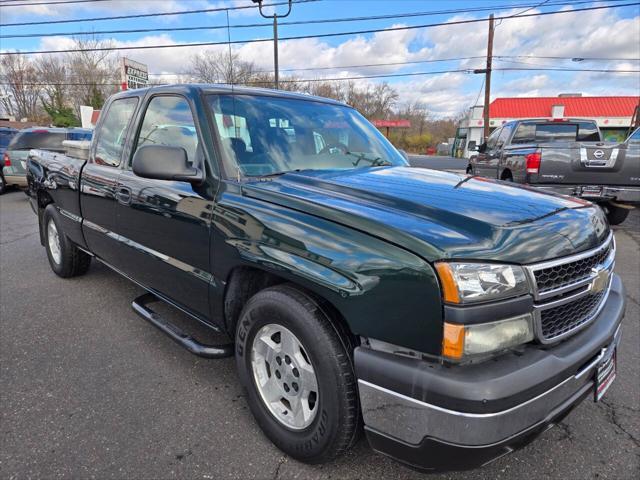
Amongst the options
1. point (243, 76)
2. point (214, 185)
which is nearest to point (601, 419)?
point (214, 185)

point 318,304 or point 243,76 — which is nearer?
point 318,304

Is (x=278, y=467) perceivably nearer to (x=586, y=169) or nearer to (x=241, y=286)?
(x=241, y=286)

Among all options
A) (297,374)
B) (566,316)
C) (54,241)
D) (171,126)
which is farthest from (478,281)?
(54,241)

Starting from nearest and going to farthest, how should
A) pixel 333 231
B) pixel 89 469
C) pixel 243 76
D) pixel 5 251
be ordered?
pixel 333 231 → pixel 89 469 → pixel 5 251 → pixel 243 76

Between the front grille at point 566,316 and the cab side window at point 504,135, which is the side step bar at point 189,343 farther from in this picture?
the cab side window at point 504,135

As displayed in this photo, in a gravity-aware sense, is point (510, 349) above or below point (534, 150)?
below

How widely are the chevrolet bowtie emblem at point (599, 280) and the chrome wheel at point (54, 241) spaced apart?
4.90m

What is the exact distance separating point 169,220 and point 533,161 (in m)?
6.25

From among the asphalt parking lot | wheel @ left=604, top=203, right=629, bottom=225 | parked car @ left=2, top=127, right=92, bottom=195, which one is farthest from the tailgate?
parked car @ left=2, top=127, right=92, bottom=195

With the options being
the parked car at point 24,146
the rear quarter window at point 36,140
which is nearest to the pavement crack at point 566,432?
the parked car at point 24,146

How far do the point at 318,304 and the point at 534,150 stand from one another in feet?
21.2

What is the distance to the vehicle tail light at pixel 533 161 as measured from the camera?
695 centimetres

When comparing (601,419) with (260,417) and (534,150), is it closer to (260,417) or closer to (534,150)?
(260,417)

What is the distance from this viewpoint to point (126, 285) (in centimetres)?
467
